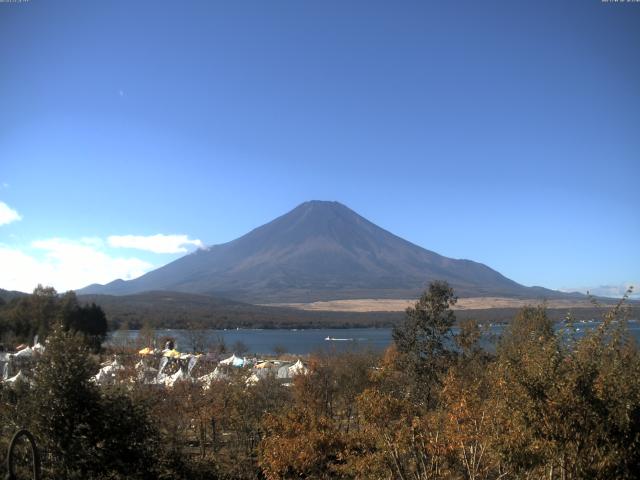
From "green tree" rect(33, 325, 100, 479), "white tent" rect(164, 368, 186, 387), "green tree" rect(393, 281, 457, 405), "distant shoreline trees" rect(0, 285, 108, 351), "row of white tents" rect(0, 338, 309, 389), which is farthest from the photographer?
"distant shoreline trees" rect(0, 285, 108, 351)

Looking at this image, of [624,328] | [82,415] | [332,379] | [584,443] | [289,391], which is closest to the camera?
[584,443]

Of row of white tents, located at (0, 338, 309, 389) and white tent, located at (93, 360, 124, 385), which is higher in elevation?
Answer: white tent, located at (93, 360, 124, 385)

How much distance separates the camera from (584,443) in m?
6.75

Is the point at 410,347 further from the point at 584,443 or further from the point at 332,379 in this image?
the point at 584,443

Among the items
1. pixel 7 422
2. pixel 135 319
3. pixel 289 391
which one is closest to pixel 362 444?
pixel 7 422

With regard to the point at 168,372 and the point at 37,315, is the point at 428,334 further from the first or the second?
the point at 37,315

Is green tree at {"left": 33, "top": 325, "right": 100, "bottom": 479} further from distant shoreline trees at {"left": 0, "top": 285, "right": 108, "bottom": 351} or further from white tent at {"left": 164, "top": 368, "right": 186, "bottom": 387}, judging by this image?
distant shoreline trees at {"left": 0, "top": 285, "right": 108, "bottom": 351}

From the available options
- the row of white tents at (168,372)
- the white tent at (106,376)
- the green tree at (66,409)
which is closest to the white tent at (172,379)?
the row of white tents at (168,372)

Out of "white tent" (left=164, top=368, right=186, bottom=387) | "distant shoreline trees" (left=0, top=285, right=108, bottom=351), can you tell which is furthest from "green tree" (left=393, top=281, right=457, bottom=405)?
"distant shoreline trees" (left=0, top=285, right=108, bottom=351)

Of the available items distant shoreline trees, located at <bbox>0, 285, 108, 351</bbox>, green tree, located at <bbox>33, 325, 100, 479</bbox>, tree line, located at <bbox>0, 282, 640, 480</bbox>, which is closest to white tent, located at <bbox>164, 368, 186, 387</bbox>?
tree line, located at <bbox>0, 282, 640, 480</bbox>

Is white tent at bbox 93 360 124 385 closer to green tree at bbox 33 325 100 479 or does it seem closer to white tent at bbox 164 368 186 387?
green tree at bbox 33 325 100 479

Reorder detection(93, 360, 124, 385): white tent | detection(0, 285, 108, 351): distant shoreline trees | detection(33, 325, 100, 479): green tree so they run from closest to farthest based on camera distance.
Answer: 1. detection(33, 325, 100, 479): green tree
2. detection(93, 360, 124, 385): white tent
3. detection(0, 285, 108, 351): distant shoreline trees

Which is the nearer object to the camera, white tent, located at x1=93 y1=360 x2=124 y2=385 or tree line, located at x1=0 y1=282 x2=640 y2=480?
tree line, located at x1=0 y1=282 x2=640 y2=480

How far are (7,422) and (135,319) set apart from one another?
123 meters
